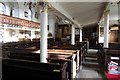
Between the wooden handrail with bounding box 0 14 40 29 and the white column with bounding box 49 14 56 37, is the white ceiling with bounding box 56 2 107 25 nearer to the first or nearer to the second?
the wooden handrail with bounding box 0 14 40 29

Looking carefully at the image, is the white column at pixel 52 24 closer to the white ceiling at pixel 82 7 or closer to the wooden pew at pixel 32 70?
the white ceiling at pixel 82 7

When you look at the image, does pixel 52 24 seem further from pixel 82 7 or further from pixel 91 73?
pixel 91 73

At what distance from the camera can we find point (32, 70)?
83.4 inches

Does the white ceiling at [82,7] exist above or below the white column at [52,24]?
below

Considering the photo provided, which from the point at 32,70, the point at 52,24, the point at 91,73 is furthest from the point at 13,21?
Answer: the point at 52,24

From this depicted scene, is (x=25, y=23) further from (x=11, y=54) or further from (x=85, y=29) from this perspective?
(x=85, y=29)

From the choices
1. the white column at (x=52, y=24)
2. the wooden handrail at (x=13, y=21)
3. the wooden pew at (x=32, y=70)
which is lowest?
the wooden pew at (x=32, y=70)

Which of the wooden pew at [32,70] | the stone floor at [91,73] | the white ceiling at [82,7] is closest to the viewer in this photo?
the wooden pew at [32,70]

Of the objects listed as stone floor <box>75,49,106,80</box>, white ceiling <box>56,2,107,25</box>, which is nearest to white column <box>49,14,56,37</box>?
white ceiling <box>56,2,107,25</box>

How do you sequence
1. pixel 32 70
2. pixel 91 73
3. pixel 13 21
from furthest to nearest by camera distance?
pixel 13 21 < pixel 91 73 < pixel 32 70

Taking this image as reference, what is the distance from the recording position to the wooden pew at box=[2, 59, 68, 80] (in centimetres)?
198

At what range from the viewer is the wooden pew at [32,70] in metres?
1.98

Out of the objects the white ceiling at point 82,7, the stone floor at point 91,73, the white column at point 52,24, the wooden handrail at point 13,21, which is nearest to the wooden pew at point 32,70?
the stone floor at point 91,73

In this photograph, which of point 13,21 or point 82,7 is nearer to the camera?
point 82,7
